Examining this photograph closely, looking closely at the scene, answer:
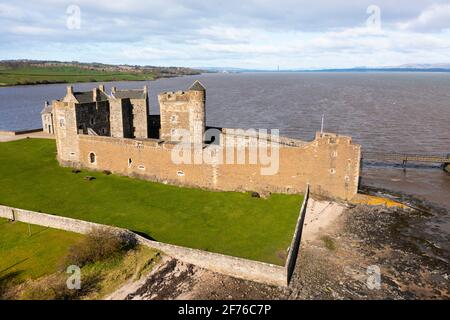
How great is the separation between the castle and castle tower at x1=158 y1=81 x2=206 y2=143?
104mm

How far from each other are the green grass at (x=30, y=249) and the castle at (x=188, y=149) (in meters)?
12.6

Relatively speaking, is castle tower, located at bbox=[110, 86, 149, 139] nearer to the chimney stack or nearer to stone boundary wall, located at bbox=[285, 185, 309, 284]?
the chimney stack

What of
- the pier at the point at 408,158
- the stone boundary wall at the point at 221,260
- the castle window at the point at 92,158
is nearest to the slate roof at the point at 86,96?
the castle window at the point at 92,158

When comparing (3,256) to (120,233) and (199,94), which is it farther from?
(199,94)

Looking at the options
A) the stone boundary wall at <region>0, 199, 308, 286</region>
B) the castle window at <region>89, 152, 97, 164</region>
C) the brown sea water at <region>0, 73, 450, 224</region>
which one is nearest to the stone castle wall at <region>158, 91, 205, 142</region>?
the castle window at <region>89, 152, 97, 164</region>

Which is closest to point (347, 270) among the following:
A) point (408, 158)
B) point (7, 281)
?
point (7, 281)

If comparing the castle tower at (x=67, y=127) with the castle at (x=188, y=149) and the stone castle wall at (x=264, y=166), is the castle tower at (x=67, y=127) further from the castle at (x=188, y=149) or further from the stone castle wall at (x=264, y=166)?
the stone castle wall at (x=264, y=166)

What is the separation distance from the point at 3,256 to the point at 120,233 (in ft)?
25.5

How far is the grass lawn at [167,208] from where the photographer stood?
1067 inches

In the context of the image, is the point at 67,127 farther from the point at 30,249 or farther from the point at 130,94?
the point at 30,249

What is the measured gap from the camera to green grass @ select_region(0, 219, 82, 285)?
23828mm

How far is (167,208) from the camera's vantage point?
107ft
